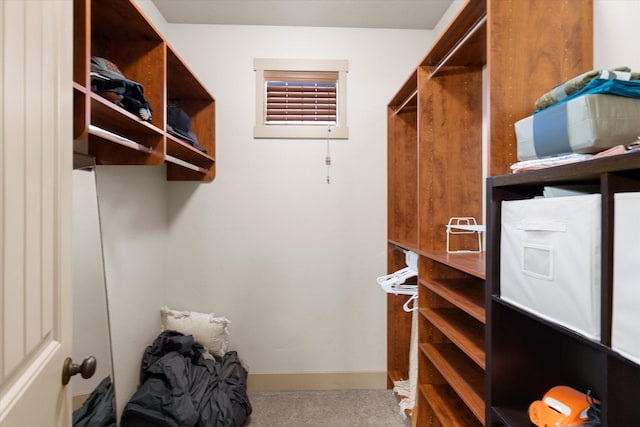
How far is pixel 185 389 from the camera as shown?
1836mm

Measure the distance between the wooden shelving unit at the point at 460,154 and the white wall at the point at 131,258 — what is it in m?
1.66

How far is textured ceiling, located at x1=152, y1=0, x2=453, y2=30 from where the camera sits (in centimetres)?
221

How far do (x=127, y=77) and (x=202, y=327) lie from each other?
1.65m

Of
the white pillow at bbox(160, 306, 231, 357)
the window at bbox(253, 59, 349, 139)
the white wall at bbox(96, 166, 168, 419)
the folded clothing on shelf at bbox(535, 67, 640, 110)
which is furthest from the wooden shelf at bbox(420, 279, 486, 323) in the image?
the white wall at bbox(96, 166, 168, 419)

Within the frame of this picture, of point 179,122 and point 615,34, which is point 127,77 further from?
point 615,34

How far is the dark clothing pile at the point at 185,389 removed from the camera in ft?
5.53

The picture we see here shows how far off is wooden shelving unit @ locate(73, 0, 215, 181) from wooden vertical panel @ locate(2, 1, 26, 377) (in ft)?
1.41

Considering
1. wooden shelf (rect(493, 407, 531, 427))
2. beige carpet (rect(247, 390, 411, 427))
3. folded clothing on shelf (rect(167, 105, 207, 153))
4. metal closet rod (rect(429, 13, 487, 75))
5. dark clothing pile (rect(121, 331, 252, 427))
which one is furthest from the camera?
beige carpet (rect(247, 390, 411, 427))

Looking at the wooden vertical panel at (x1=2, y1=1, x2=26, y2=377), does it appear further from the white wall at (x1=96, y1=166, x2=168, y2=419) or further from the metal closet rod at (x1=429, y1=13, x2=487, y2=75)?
the metal closet rod at (x1=429, y1=13, x2=487, y2=75)

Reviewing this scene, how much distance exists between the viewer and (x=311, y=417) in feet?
7.15

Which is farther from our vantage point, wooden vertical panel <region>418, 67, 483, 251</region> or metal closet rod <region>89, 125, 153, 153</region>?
wooden vertical panel <region>418, 67, 483, 251</region>

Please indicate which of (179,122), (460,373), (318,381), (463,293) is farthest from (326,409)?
(179,122)

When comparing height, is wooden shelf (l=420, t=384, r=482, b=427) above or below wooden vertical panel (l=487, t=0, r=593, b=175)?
below

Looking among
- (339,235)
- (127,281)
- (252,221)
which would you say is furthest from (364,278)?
(127,281)
